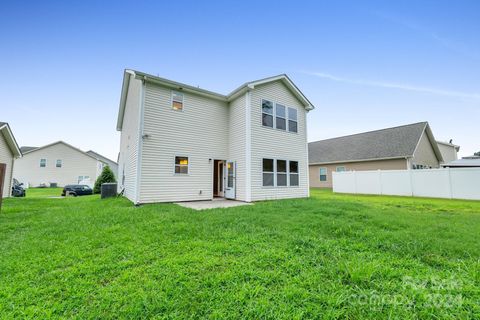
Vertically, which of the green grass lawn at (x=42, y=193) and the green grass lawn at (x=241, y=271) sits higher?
the green grass lawn at (x=241, y=271)

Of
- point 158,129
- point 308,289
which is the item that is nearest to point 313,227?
point 308,289

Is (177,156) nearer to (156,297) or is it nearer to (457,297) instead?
(156,297)

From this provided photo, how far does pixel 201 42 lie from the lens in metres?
13.1

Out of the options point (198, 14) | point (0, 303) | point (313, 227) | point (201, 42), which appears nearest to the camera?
point (0, 303)

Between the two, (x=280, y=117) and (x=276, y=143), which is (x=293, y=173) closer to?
(x=276, y=143)

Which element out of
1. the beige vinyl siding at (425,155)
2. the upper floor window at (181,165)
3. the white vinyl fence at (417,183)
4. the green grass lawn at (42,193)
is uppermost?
the beige vinyl siding at (425,155)

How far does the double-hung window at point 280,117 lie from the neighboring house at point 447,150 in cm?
2336

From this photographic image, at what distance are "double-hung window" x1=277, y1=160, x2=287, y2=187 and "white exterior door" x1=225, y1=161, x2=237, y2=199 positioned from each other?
256cm

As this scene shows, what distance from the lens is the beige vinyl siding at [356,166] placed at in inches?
651

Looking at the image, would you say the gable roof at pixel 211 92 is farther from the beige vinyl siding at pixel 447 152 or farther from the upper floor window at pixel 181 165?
the beige vinyl siding at pixel 447 152

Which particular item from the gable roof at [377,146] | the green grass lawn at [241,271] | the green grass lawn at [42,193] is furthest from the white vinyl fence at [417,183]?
the green grass lawn at [42,193]

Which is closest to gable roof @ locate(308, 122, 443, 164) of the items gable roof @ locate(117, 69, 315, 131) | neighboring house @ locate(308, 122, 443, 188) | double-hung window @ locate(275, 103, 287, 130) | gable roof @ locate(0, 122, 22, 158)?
neighboring house @ locate(308, 122, 443, 188)

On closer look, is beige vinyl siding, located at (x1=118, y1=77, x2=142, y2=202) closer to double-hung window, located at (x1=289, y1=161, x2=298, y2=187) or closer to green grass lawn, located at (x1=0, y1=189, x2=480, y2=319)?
green grass lawn, located at (x1=0, y1=189, x2=480, y2=319)

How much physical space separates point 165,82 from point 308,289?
32.6ft
